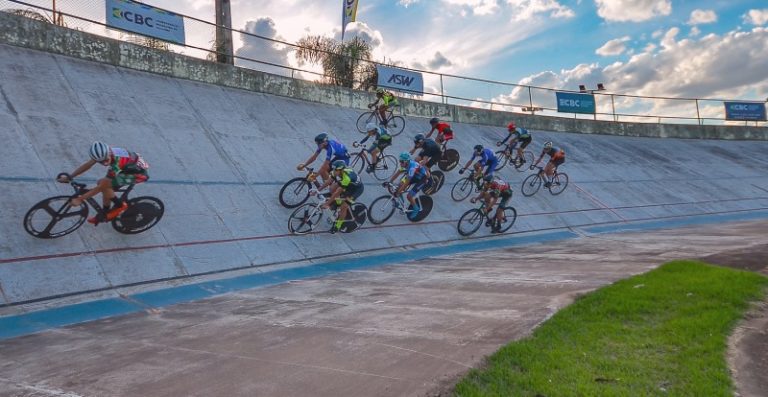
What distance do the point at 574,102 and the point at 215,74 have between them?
822 inches

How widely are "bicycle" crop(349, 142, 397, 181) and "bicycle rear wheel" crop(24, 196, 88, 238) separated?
24.0ft

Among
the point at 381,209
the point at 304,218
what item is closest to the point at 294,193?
the point at 304,218

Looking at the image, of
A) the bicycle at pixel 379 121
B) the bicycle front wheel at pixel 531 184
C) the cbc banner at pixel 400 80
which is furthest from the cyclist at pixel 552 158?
the cbc banner at pixel 400 80

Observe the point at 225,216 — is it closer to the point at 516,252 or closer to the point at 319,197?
the point at 319,197

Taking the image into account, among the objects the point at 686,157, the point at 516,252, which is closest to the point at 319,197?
the point at 516,252

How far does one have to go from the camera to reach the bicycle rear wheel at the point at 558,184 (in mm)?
17359

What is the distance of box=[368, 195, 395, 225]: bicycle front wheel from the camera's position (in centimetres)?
1216

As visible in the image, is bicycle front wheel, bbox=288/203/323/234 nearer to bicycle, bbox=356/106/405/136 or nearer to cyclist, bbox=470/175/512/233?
cyclist, bbox=470/175/512/233

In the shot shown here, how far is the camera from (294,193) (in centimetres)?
1124

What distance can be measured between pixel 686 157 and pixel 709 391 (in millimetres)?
27349

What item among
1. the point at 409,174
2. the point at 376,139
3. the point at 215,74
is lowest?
the point at 409,174

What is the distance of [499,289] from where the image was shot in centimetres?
712

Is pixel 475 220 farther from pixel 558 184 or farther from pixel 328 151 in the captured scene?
pixel 558 184

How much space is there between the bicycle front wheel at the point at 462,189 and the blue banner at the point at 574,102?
14940 millimetres
